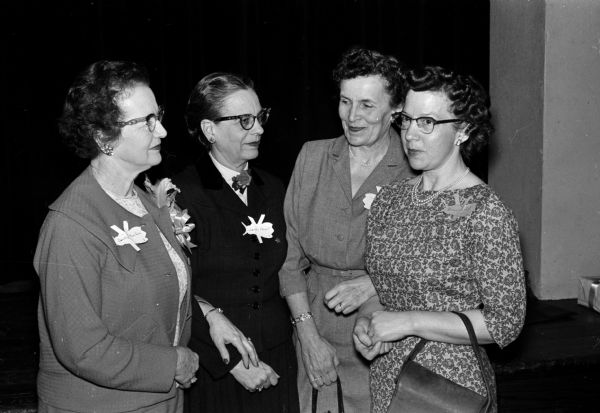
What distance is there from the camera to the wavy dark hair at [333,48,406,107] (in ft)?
8.35

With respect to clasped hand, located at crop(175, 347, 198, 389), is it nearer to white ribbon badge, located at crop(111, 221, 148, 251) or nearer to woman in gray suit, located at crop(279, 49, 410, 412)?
white ribbon badge, located at crop(111, 221, 148, 251)

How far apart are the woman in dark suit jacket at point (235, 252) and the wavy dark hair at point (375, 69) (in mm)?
348

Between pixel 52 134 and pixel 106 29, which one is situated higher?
pixel 106 29

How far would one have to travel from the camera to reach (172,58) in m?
4.55

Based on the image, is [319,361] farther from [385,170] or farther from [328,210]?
[385,170]

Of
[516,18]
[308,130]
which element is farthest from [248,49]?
[516,18]

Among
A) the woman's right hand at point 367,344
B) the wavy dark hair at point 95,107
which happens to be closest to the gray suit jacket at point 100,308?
the wavy dark hair at point 95,107

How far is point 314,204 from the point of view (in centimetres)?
262

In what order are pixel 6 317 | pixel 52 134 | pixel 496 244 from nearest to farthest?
1. pixel 496 244
2. pixel 6 317
3. pixel 52 134

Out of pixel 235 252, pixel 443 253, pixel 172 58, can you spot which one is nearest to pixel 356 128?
pixel 235 252

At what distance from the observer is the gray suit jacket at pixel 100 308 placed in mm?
1887

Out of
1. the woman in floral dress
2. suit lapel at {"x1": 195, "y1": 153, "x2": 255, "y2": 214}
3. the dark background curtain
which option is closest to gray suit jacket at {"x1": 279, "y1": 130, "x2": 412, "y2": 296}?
suit lapel at {"x1": 195, "y1": 153, "x2": 255, "y2": 214}

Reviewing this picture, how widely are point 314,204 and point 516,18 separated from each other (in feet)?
9.59

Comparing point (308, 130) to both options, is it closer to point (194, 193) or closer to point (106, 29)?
point (106, 29)
